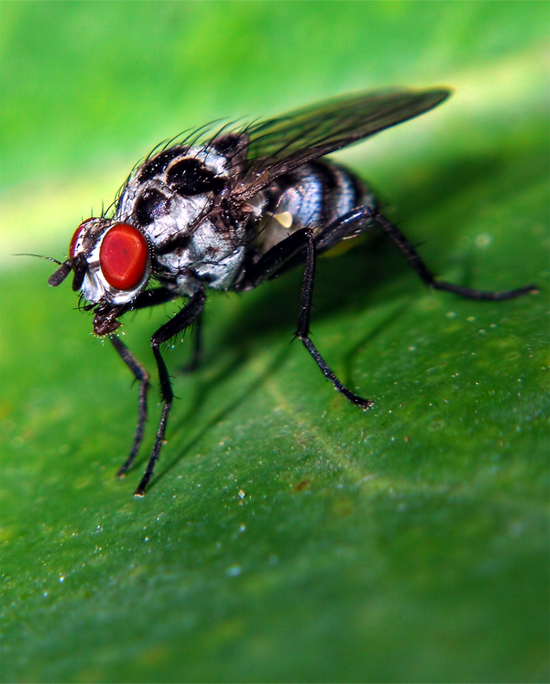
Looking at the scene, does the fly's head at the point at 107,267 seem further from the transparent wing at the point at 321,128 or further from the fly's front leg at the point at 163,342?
the transparent wing at the point at 321,128

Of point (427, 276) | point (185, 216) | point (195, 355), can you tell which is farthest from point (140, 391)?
point (427, 276)

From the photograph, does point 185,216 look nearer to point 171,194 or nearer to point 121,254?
point 171,194

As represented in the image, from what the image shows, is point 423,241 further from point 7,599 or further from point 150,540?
point 7,599

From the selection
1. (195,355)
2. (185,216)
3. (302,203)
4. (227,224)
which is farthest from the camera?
(195,355)

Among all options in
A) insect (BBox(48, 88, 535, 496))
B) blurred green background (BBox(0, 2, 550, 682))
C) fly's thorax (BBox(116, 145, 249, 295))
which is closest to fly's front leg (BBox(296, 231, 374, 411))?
insect (BBox(48, 88, 535, 496))

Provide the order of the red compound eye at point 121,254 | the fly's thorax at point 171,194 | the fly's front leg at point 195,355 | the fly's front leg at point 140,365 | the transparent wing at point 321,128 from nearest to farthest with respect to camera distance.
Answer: the red compound eye at point 121,254, the fly's front leg at point 140,365, the fly's thorax at point 171,194, the transparent wing at point 321,128, the fly's front leg at point 195,355

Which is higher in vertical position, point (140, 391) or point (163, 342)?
point (163, 342)

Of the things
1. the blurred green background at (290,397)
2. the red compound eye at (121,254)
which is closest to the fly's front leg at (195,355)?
the blurred green background at (290,397)
